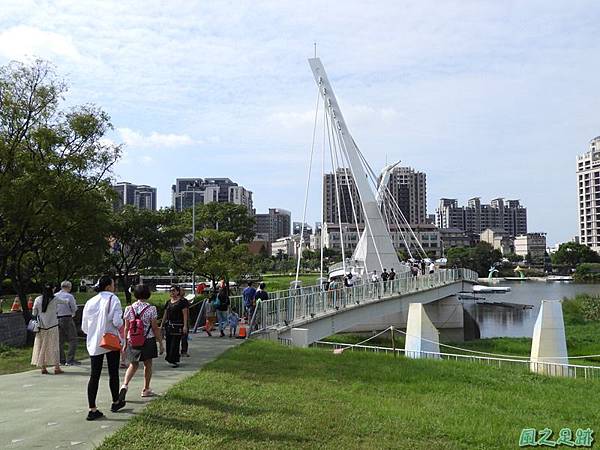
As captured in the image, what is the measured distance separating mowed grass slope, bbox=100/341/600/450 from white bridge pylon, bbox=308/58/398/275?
102 ft

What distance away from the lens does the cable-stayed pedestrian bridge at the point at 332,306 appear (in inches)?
718

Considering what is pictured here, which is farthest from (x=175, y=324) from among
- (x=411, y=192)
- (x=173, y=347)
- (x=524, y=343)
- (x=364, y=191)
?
(x=411, y=192)

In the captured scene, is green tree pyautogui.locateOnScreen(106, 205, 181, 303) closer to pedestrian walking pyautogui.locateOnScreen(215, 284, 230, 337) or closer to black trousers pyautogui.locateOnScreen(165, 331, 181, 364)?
pedestrian walking pyautogui.locateOnScreen(215, 284, 230, 337)

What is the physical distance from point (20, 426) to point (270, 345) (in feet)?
26.7

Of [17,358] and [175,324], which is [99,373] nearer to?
[175,324]

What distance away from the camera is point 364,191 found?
42.2 metres

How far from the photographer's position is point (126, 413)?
702 centimetres

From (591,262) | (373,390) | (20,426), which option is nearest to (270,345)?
(373,390)

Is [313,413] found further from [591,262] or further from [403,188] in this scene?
[403,188]

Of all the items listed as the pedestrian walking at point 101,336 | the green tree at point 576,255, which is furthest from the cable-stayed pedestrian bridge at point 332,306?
the green tree at point 576,255

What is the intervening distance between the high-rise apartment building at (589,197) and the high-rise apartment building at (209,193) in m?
81.1

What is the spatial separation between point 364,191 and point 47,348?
1318 inches

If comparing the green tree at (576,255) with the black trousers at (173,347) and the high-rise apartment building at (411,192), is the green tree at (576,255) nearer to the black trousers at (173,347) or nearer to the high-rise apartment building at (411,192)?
the high-rise apartment building at (411,192)

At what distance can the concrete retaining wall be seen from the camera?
52.7ft
